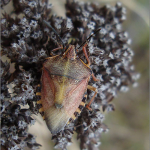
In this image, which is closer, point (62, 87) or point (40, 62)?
point (62, 87)

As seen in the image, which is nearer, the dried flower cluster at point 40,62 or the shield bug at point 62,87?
the shield bug at point 62,87

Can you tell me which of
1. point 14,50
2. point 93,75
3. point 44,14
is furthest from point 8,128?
point 44,14

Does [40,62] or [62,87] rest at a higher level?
[40,62]

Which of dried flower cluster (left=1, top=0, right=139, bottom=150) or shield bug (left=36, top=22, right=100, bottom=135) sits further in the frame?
dried flower cluster (left=1, top=0, right=139, bottom=150)

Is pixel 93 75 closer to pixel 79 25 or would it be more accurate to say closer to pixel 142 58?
pixel 79 25
